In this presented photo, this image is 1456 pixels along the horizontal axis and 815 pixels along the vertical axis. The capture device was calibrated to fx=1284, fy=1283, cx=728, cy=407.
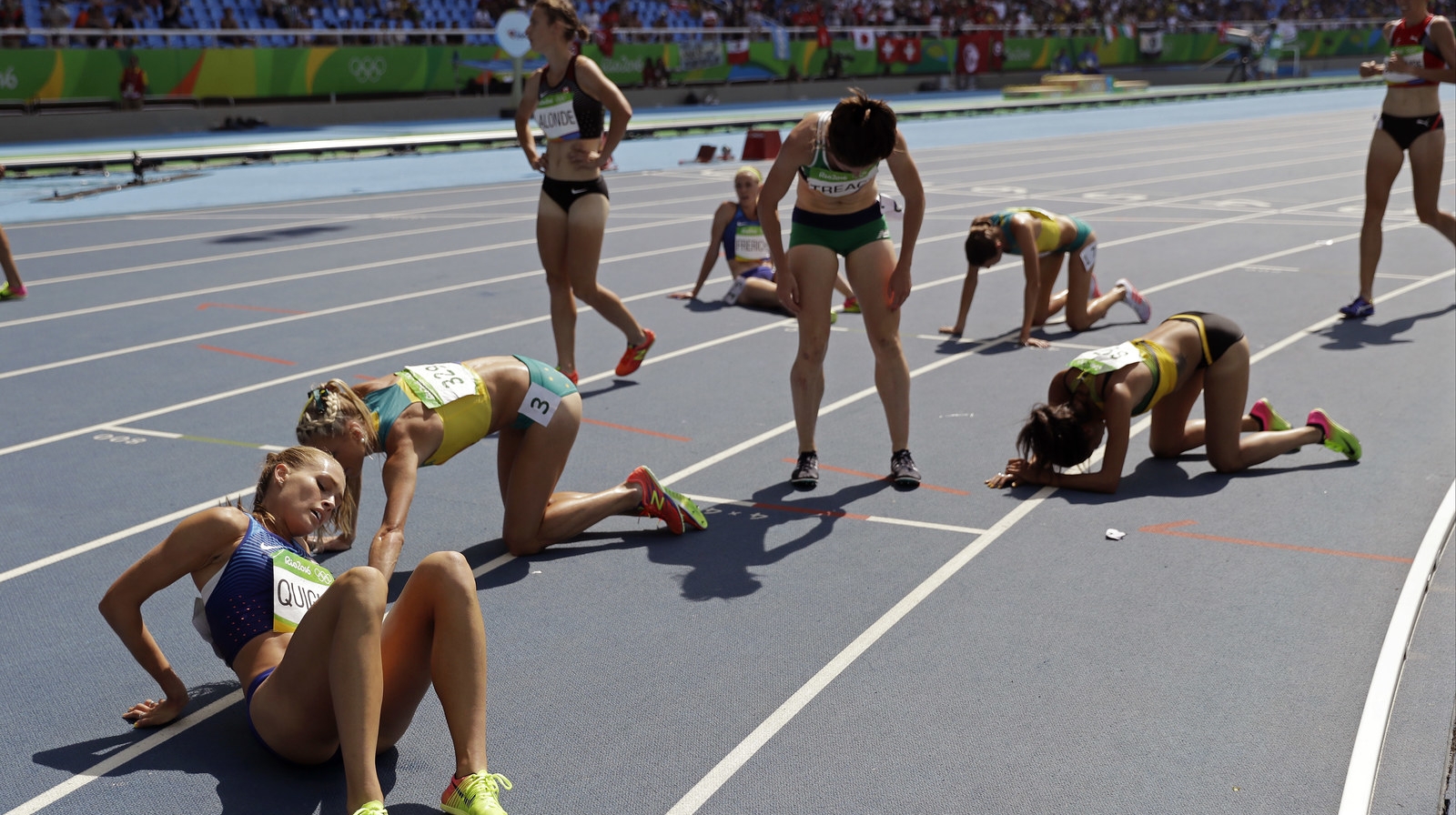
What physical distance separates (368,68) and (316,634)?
25878 mm

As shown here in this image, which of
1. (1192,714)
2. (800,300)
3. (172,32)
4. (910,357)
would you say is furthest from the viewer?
(172,32)

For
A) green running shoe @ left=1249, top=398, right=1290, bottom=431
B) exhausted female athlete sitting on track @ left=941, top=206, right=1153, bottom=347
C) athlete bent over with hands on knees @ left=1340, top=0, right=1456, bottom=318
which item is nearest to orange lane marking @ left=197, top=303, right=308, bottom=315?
exhausted female athlete sitting on track @ left=941, top=206, right=1153, bottom=347

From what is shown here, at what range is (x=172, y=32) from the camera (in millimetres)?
22875

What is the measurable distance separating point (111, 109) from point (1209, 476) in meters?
22.8

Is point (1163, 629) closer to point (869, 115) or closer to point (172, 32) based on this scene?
point (869, 115)

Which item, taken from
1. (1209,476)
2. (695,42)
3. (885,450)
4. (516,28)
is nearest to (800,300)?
(885,450)

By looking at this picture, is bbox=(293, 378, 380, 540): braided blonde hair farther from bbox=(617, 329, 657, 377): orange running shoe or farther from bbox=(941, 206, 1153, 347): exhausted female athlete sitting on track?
bbox=(941, 206, 1153, 347): exhausted female athlete sitting on track

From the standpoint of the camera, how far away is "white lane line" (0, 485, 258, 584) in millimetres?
4711

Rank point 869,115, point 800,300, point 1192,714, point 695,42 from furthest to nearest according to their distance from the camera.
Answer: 1. point 695,42
2. point 800,300
3. point 869,115
4. point 1192,714

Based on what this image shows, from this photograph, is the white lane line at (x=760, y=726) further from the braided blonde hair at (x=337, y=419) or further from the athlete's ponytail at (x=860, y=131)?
the athlete's ponytail at (x=860, y=131)

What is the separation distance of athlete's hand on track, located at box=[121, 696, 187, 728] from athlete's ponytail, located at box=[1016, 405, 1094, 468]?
11.0ft

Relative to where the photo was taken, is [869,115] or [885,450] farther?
[885,450]

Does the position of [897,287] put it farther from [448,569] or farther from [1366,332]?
[1366,332]

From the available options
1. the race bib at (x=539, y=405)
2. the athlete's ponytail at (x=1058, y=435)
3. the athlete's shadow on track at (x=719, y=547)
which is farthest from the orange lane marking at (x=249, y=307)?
the athlete's ponytail at (x=1058, y=435)
